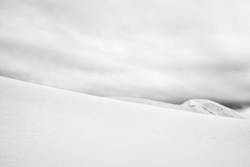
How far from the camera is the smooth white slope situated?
3.32 meters

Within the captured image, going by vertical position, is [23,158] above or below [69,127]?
below

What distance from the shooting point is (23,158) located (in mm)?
3002

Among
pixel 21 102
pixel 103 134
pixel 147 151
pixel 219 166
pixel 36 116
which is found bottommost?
pixel 219 166

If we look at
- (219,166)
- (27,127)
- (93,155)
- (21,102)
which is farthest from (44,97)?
(219,166)

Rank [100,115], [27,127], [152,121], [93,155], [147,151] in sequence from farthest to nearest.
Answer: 1. [152,121]
2. [100,115]
3. [147,151]
4. [27,127]
5. [93,155]

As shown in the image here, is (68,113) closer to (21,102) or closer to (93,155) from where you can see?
(21,102)

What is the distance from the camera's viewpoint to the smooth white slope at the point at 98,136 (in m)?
3.32

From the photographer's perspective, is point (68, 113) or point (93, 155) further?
point (68, 113)

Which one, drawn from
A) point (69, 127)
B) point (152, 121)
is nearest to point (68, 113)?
point (69, 127)

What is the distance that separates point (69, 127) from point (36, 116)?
866mm

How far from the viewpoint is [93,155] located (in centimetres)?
355

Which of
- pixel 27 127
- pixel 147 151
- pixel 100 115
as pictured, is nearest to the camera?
pixel 27 127

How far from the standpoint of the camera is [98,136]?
14.0ft

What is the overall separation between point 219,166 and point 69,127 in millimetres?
3770
